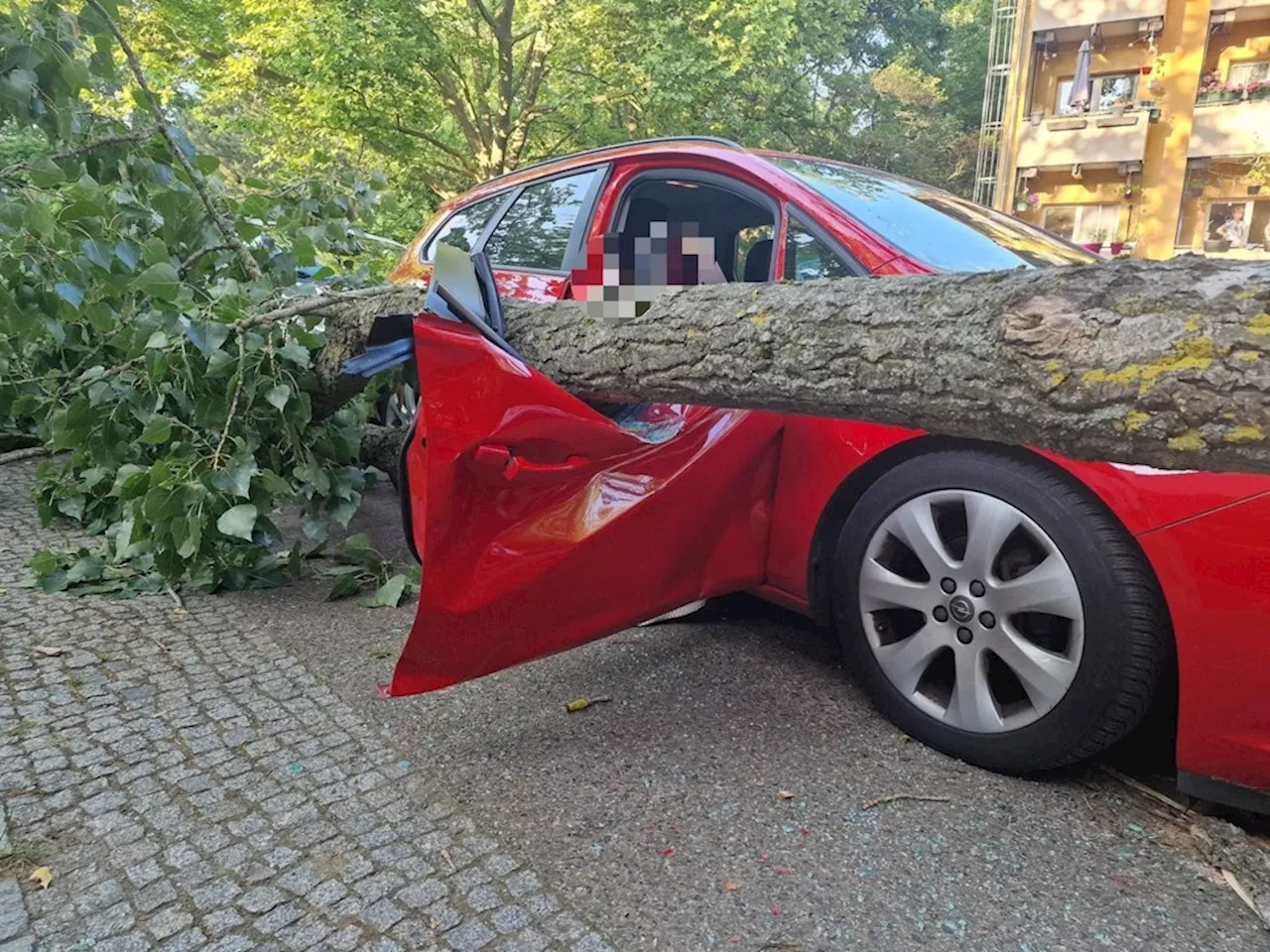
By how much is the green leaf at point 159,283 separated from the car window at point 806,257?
238 centimetres

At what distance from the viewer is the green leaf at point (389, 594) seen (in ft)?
12.0

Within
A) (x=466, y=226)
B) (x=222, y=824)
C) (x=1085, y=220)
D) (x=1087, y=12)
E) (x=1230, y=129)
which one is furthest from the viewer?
(x=1085, y=220)

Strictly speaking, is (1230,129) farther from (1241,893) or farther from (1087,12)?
(1241,893)

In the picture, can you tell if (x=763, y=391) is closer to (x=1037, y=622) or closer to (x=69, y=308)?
(x=1037, y=622)

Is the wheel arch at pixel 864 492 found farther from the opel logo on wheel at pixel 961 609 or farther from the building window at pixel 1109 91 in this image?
the building window at pixel 1109 91

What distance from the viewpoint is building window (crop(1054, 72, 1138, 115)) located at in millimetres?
21516

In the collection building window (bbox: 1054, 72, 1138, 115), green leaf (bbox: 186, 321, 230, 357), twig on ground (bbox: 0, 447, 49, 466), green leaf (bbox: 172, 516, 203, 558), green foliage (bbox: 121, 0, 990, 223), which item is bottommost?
twig on ground (bbox: 0, 447, 49, 466)

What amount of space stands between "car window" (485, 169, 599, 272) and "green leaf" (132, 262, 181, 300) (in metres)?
1.35

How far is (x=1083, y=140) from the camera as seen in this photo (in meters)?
21.6

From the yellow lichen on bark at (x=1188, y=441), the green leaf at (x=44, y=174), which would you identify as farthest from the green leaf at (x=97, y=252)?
the yellow lichen on bark at (x=1188, y=441)

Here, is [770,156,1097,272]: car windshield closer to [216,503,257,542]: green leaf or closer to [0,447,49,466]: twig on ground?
[216,503,257,542]: green leaf

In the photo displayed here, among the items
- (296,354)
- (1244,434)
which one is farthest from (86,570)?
(1244,434)

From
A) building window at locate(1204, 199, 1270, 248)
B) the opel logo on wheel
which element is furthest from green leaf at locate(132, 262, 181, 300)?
building window at locate(1204, 199, 1270, 248)

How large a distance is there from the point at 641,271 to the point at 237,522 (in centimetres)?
183
